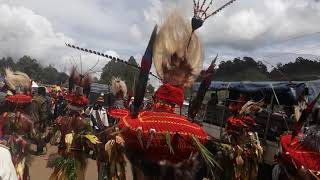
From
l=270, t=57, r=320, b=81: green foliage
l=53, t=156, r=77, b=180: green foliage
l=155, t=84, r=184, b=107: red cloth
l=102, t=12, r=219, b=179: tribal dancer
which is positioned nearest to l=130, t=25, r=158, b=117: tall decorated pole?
l=102, t=12, r=219, b=179: tribal dancer

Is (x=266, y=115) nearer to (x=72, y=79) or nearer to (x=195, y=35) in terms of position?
(x=72, y=79)

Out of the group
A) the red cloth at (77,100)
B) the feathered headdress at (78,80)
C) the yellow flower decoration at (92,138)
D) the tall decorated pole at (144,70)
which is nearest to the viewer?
the tall decorated pole at (144,70)

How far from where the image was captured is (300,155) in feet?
15.2

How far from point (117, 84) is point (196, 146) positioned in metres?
9.24

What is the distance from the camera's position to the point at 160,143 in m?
3.70

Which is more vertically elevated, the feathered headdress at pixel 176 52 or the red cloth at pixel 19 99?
the feathered headdress at pixel 176 52

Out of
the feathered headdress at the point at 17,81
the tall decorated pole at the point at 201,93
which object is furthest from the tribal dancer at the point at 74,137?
the tall decorated pole at the point at 201,93

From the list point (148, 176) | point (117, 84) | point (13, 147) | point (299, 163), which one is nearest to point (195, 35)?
point (148, 176)

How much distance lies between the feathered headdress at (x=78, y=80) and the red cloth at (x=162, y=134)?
15.4 feet

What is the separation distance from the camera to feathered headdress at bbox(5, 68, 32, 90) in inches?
348

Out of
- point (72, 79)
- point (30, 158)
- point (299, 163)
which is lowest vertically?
point (30, 158)

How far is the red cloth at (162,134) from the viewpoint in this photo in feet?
12.1

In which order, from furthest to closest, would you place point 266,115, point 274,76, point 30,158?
point 274,76 → point 266,115 → point 30,158

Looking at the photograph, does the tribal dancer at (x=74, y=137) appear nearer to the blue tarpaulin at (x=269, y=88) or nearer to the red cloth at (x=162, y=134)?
the blue tarpaulin at (x=269, y=88)
